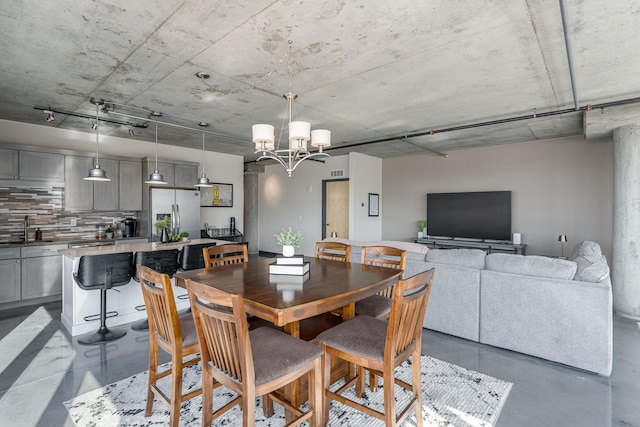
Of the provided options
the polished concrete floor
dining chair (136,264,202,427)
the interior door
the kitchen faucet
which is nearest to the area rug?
the polished concrete floor

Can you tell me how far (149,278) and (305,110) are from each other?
3220 mm

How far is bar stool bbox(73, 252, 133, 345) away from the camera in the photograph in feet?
10.5

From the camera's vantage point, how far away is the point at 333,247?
3.40 metres

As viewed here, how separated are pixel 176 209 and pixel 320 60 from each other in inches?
165

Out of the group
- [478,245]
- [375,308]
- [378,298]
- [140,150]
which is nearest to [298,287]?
[375,308]

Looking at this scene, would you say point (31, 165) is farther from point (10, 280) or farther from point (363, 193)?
point (363, 193)

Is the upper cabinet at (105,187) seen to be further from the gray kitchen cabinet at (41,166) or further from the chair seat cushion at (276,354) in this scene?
the chair seat cushion at (276,354)


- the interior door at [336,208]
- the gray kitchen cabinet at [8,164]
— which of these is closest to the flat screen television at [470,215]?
the interior door at [336,208]

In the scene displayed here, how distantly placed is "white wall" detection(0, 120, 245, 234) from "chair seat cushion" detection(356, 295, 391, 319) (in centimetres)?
500

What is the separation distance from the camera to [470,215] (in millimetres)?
7086

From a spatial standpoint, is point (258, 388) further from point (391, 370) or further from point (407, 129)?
point (407, 129)

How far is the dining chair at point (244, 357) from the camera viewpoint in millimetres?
1485

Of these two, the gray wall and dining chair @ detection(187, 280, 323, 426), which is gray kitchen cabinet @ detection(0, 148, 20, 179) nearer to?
dining chair @ detection(187, 280, 323, 426)

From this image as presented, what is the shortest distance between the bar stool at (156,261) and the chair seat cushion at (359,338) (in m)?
2.33
